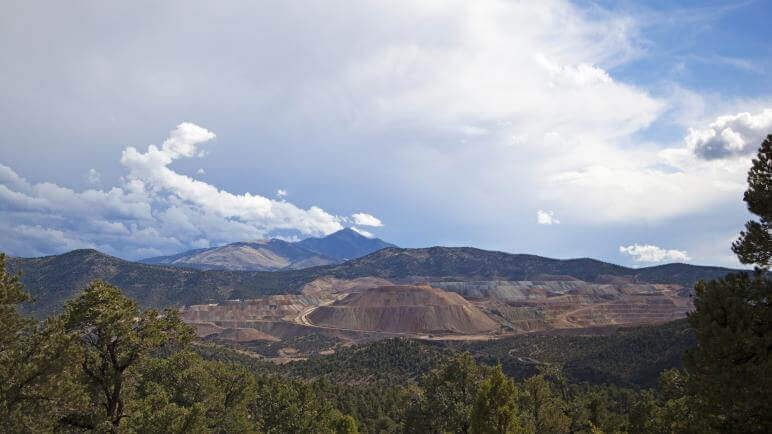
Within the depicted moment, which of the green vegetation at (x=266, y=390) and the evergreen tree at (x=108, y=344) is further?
the evergreen tree at (x=108, y=344)

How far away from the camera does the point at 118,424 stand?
21516mm

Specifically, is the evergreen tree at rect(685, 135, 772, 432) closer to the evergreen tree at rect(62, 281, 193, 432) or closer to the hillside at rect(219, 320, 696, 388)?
the evergreen tree at rect(62, 281, 193, 432)

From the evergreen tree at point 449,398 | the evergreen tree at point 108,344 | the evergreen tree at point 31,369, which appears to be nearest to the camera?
the evergreen tree at point 31,369

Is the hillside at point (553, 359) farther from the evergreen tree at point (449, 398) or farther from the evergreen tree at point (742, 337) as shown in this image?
the evergreen tree at point (742, 337)

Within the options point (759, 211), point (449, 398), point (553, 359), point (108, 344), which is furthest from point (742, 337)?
point (553, 359)

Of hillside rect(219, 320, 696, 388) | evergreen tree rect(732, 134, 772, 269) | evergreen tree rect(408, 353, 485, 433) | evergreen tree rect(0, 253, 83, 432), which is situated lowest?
hillside rect(219, 320, 696, 388)

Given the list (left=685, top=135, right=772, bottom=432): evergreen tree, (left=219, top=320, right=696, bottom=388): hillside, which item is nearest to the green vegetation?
(left=685, top=135, right=772, bottom=432): evergreen tree

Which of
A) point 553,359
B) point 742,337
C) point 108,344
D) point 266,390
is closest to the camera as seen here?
point 742,337

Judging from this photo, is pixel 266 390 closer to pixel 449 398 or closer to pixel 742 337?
pixel 449 398

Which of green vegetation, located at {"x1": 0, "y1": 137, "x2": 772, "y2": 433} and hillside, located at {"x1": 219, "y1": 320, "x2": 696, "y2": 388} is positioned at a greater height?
green vegetation, located at {"x1": 0, "y1": 137, "x2": 772, "y2": 433}

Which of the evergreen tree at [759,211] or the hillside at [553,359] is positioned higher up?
the evergreen tree at [759,211]

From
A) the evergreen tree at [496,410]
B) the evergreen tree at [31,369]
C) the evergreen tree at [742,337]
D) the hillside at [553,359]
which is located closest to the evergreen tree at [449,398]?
the evergreen tree at [496,410]

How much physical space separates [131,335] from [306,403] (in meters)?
26.5

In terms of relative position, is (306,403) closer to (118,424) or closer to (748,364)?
(118,424)
